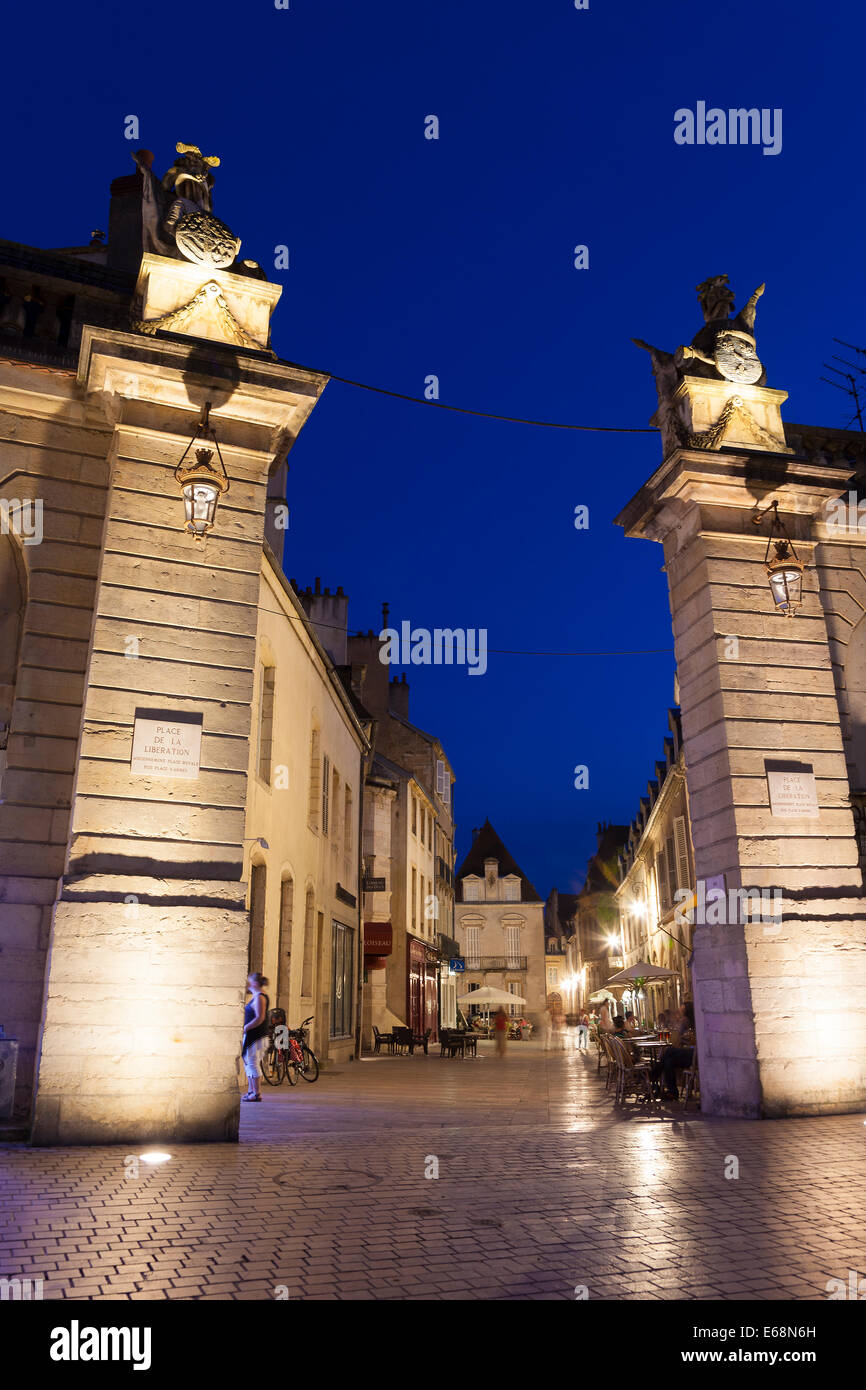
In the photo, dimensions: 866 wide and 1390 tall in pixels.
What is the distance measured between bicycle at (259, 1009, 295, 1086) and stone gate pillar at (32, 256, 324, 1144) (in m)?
6.81

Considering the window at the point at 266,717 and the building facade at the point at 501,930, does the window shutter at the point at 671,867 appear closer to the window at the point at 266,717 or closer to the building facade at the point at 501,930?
the window at the point at 266,717

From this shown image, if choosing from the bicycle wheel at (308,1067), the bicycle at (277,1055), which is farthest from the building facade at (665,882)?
the bicycle at (277,1055)

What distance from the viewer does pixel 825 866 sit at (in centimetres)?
949

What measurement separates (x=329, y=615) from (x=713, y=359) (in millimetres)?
16736

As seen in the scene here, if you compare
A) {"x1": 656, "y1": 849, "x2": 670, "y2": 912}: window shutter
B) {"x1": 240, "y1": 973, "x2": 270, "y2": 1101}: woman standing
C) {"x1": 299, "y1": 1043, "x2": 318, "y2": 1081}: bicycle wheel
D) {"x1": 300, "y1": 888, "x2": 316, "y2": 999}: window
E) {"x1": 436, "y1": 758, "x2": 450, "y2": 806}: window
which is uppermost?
{"x1": 436, "y1": 758, "x2": 450, "y2": 806}: window

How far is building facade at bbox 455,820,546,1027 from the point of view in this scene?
5584 cm

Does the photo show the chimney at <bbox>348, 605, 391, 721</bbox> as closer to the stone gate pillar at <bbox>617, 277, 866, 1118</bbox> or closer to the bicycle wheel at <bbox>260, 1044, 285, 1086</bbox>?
the bicycle wheel at <bbox>260, 1044, 285, 1086</bbox>

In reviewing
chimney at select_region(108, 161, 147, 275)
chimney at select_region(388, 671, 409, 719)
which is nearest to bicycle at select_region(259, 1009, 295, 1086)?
chimney at select_region(108, 161, 147, 275)

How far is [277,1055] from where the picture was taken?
46.3 feet

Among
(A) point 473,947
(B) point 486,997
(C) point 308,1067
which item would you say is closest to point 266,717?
(C) point 308,1067

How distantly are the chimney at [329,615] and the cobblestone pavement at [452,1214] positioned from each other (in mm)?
19047

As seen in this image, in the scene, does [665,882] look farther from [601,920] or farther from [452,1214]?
[601,920]

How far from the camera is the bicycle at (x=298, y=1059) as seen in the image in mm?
14234
